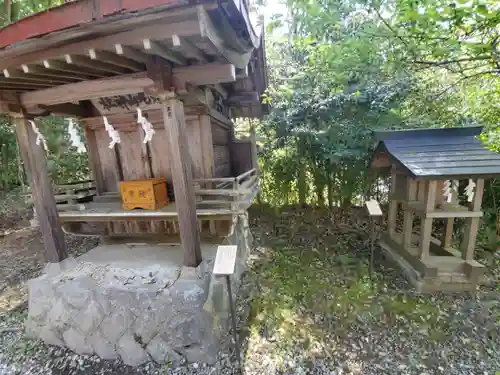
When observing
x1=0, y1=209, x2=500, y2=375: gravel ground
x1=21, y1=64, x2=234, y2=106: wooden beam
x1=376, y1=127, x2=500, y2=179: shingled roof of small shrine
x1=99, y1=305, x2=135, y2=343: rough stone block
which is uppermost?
x1=21, y1=64, x2=234, y2=106: wooden beam

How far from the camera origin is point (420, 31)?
Result: 2.27 m

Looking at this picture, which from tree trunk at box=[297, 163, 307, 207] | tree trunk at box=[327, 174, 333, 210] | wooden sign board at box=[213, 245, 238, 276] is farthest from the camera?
tree trunk at box=[297, 163, 307, 207]

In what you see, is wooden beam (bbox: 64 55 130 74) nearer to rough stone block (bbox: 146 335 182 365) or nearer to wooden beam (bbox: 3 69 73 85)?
wooden beam (bbox: 3 69 73 85)

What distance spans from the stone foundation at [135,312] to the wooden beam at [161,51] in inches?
104

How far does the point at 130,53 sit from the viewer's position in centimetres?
245

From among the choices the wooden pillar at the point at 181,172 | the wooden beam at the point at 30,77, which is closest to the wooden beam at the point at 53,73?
the wooden beam at the point at 30,77

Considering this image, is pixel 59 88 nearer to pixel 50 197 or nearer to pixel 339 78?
pixel 50 197

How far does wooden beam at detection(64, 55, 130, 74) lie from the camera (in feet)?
8.19

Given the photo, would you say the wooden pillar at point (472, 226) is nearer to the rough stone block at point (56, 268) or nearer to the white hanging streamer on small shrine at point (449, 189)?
the white hanging streamer on small shrine at point (449, 189)

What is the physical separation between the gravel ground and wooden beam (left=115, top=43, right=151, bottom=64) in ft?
11.8

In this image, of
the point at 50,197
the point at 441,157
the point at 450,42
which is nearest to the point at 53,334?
the point at 50,197

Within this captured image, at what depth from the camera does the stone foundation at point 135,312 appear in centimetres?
316

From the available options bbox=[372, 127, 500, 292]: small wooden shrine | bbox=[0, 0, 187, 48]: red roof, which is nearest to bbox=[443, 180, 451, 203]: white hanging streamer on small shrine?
bbox=[372, 127, 500, 292]: small wooden shrine

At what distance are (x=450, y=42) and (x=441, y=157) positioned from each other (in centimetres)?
251
